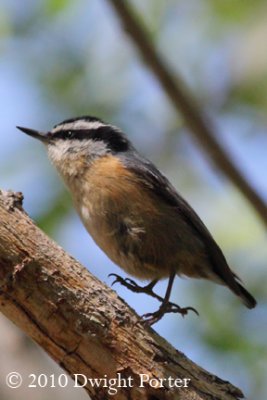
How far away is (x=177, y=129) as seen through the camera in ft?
20.1

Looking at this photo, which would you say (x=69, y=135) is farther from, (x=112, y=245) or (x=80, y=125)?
(x=112, y=245)

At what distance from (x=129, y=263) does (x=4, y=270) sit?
1239mm

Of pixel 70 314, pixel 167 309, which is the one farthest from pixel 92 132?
pixel 70 314

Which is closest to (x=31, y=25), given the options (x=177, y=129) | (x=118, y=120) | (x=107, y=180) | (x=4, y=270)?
(x=118, y=120)

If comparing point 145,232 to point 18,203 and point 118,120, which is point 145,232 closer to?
point 18,203

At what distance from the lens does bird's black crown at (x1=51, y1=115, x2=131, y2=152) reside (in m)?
5.10

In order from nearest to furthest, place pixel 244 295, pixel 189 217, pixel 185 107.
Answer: pixel 185 107
pixel 189 217
pixel 244 295

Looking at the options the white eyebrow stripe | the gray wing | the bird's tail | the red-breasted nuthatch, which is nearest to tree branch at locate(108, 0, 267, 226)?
the red-breasted nuthatch

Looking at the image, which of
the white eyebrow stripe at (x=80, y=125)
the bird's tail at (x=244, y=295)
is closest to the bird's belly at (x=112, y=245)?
the bird's tail at (x=244, y=295)

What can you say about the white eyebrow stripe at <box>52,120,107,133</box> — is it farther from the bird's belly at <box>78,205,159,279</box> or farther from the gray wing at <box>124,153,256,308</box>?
the bird's belly at <box>78,205,159,279</box>

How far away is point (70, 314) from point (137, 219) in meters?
1.13

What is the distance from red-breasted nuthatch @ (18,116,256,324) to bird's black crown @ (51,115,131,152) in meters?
0.01

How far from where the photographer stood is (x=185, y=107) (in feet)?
11.4

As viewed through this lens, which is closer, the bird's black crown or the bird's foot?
the bird's foot
